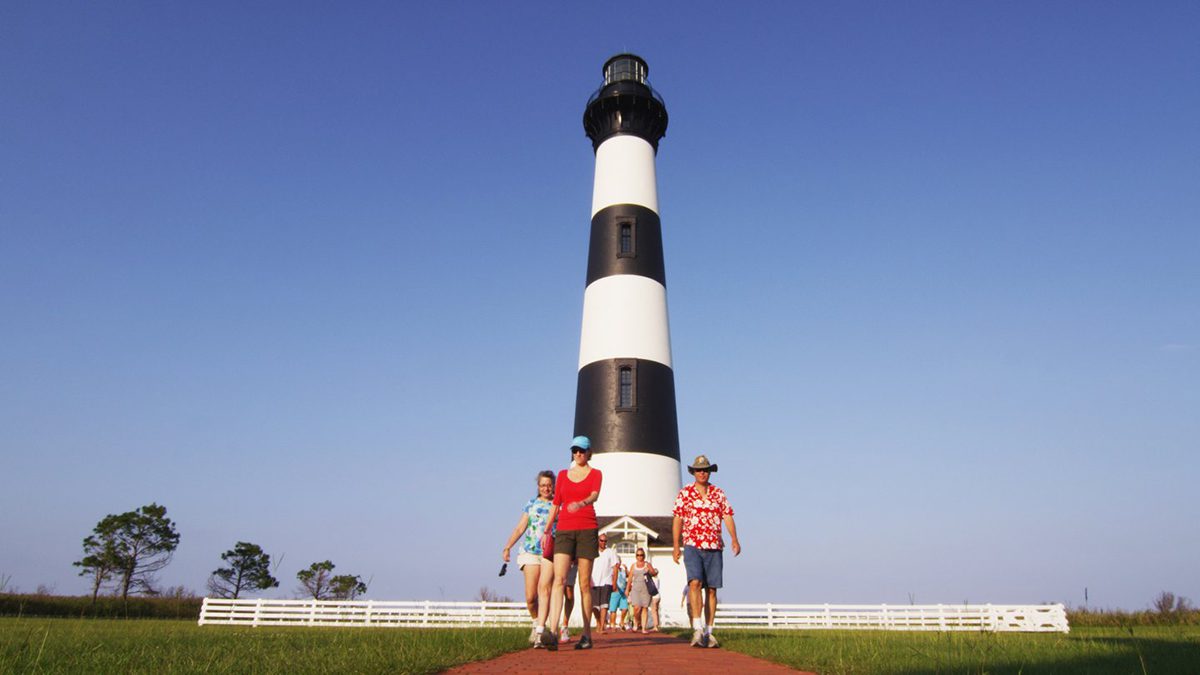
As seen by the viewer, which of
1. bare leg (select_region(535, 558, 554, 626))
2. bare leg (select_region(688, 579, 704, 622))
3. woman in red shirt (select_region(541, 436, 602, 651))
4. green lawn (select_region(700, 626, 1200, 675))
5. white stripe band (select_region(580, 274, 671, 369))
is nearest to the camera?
green lawn (select_region(700, 626, 1200, 675))

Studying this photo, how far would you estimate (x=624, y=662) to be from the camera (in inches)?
243

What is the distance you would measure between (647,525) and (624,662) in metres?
13.8

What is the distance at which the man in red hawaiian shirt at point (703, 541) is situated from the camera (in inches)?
332

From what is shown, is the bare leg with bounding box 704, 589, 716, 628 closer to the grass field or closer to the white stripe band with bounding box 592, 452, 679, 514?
the grass field

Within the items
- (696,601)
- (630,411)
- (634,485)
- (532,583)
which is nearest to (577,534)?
(532,583)

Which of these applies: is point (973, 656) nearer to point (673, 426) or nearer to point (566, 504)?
point (566, 504)

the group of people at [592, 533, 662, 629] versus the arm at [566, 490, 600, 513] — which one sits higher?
the arm at [566, 490, 600, 513]

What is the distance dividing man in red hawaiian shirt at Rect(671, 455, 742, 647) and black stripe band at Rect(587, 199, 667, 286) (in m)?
14.4

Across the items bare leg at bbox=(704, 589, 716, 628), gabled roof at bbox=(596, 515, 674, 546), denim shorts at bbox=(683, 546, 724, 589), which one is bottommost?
bare leg at bbox=(704, 589, 716, 628)

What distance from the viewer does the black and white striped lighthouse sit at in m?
20.5

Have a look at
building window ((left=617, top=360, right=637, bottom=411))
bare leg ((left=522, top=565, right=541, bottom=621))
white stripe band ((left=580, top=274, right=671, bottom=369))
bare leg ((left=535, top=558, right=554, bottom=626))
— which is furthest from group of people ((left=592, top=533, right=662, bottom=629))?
white stripe band ((left=580, top=274, right=671, bottom=369))

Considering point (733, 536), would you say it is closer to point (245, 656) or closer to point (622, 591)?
point (245, 656)

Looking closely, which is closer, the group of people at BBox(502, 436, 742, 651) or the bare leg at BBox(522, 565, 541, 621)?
the group of people at BBox(502, 436, 742, 651)

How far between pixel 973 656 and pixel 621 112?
2176cm
